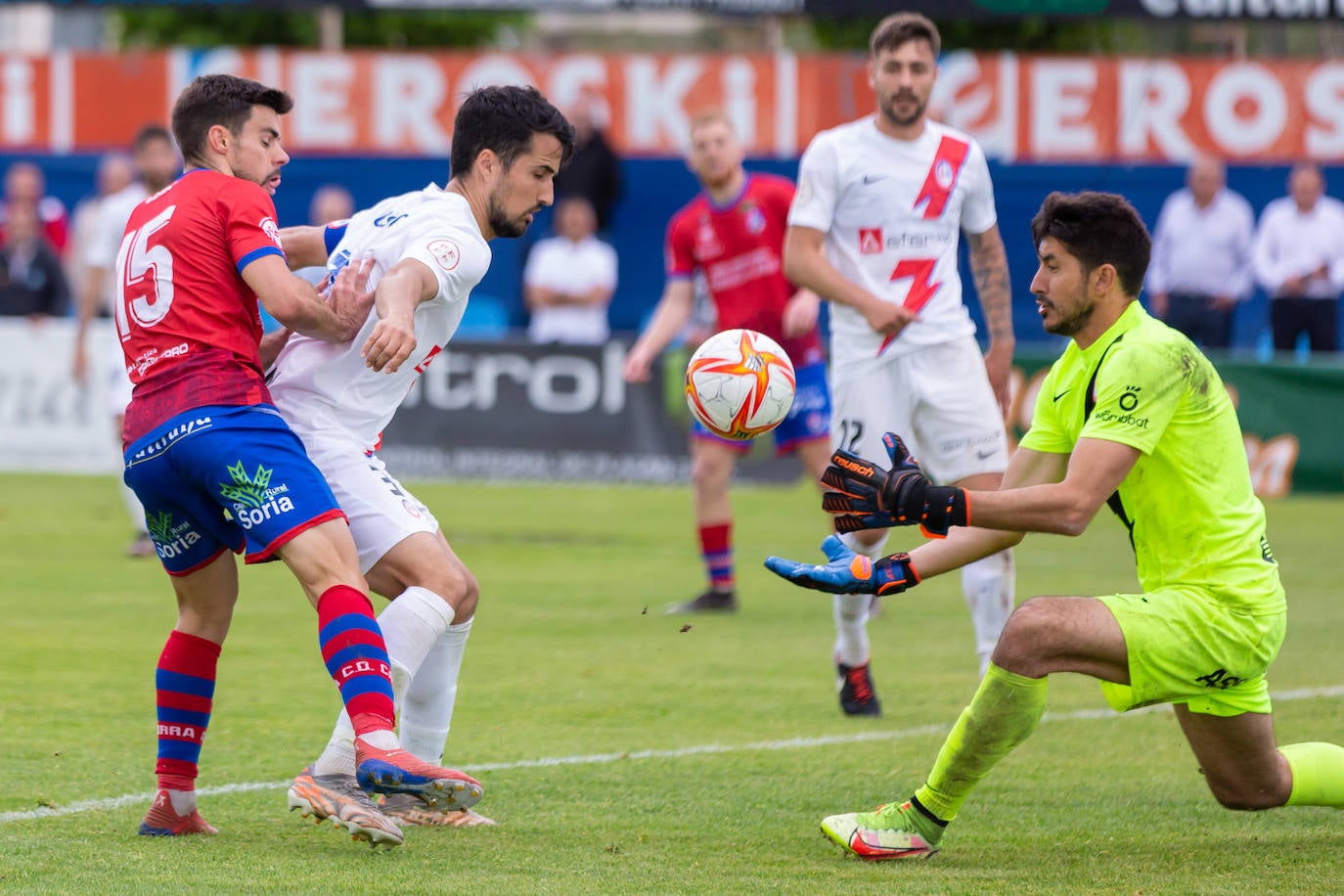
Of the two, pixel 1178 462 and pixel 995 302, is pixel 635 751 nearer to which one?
pixel 1178 462

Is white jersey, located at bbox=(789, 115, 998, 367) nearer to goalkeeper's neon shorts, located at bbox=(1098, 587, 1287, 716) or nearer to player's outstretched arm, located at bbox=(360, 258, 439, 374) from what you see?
goalkeeper's neon shorts, located at bbox=(1098, 587, 1287, 716)

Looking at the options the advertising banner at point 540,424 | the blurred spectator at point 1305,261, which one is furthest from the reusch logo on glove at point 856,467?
the blurred spectator at point 1305,261

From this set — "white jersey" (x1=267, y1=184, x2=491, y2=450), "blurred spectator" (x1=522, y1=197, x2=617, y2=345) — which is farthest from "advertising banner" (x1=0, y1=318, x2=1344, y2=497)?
"white jersey" (x1=267, y1=184, x2=491, y2=450)

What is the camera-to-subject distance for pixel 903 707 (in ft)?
23.5

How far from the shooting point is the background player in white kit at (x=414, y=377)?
16.0ft

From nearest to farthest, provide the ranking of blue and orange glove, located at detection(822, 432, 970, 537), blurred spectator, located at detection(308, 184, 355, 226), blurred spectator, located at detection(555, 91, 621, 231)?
blue and orange glove, located at detection(822, 432, 970, 537) → blurred spectator, located at detection(308, 184, 355, 226) → blurred spectator, located at detection(555, 91, 621, 231)

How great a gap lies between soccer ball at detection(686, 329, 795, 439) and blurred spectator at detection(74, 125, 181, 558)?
13.3 ft

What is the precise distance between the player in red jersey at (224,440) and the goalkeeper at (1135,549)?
110 centimetres

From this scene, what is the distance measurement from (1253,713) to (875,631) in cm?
420

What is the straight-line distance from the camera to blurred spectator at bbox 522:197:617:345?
16719 mm

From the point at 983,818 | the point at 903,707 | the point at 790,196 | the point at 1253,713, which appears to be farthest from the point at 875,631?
the point at 1253,713

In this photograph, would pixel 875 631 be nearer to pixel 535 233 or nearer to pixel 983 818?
pixel 983 818

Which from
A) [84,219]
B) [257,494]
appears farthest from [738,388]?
[84,219]

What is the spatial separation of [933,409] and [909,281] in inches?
20.8
